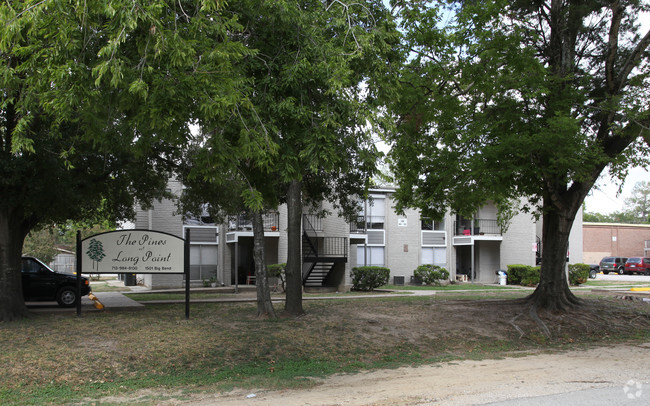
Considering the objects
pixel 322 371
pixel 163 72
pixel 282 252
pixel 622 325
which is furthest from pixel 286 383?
pixel 282 252

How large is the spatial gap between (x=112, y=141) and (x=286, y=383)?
548cm

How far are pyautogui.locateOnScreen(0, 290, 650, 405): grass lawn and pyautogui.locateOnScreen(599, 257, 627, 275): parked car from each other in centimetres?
3827

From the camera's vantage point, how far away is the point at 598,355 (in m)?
11.6

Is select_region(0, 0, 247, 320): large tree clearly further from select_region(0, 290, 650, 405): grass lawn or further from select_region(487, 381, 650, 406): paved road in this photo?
select_region(487, 381, 650, 406): paved road

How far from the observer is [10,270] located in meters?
13.5

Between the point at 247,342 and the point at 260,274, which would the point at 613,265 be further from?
the point at 247,342

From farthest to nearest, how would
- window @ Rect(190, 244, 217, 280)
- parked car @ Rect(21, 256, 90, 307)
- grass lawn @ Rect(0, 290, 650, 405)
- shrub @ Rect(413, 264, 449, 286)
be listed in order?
shrub @ Rect(413, 264, 449, 286) → window @ Rect(190, 244, 217, 280) → parked car @ Rect(21, 256, 90, 307) → grass lawn @ Rect(0, 290, 650, 405)

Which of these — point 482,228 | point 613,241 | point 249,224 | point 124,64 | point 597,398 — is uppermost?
point 124,64

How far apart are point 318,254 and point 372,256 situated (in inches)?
235

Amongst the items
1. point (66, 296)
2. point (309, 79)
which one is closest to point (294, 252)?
point (309, 79)

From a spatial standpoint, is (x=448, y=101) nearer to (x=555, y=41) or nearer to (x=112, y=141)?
(x=555, y=41)

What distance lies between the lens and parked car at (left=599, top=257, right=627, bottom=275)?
50562 millimetres

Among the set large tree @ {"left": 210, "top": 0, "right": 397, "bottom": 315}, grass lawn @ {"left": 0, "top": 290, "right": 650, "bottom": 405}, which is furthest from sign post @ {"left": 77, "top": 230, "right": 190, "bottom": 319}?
large tree @ {"left": 210, "top": 0, "right": 397, "bottom": 315}

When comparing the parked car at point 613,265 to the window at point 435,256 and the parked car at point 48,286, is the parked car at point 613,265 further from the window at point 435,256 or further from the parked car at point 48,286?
the parked car at point 48,286
